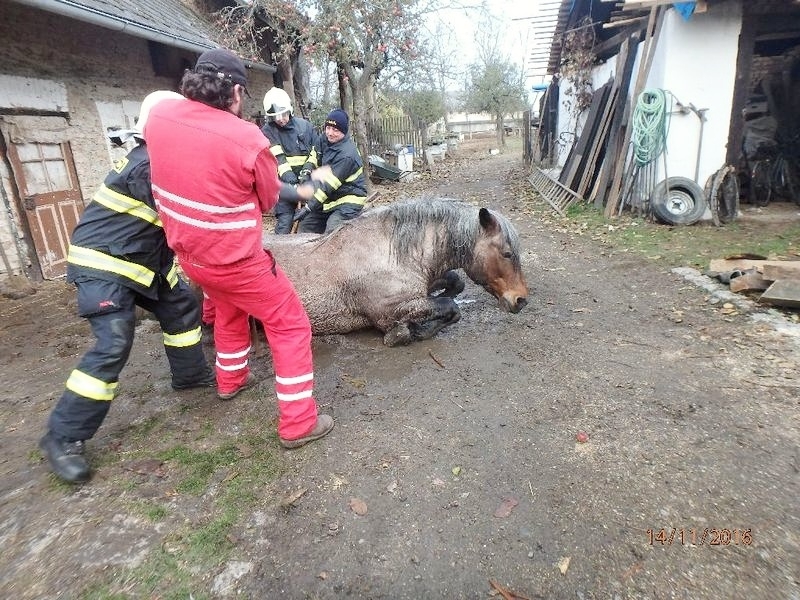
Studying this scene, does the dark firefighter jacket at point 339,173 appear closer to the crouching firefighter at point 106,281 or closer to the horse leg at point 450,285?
the horse leg at point 450,285

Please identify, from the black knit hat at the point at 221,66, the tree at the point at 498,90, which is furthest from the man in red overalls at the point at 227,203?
the tree at the point at 498,90

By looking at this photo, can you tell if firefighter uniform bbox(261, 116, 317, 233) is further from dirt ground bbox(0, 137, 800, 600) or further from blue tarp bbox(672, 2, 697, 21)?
blue tarp bbox(672, 2, 697, 21)

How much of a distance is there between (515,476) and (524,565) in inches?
21.5

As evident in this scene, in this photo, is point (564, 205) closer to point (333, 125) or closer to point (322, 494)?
point (333, 125)

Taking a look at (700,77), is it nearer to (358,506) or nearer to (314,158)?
(314,158)

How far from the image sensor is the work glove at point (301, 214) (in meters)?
5.64

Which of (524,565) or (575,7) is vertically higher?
(575,7)

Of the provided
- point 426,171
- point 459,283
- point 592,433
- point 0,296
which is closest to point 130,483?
point 592,433

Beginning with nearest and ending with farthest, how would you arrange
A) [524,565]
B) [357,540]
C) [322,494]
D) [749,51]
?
[524,565] → [357,540] → [322,494] → [749,51]

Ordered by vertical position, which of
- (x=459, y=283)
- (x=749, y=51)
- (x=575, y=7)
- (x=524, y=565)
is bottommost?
(x=524, y=565)

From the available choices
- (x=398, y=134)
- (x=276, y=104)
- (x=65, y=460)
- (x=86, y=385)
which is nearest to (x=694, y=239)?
(x=276, y=104)

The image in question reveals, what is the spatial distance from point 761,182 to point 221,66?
10061 mm

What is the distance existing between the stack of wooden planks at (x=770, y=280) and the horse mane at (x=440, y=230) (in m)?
2.33

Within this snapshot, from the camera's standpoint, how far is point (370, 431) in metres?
2.95
